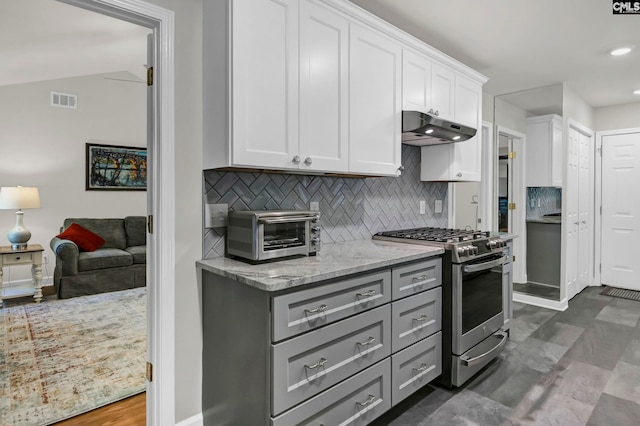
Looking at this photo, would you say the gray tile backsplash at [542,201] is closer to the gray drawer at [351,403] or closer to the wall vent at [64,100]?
the gray drawer at [351,403]

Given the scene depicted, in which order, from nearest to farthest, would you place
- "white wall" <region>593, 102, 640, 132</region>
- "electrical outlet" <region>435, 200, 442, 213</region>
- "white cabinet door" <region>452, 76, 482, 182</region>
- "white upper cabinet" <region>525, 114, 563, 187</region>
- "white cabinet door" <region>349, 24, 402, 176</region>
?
"white cabinet door" <region>349, 24, 402, 176</region>, "white cabinet door" <region>452, 76, 482, 182</region>, "electrical outlet" <region>435, 200, 442, 213</region>, "white upper cabinet" <region>525, 114, 563, 187</region>, "white wall" <region>593, 102, 640, 132</region>

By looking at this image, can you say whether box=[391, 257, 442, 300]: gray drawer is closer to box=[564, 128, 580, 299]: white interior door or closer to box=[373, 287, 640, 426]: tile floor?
box=[373, 287, 640, 426]: tile floor

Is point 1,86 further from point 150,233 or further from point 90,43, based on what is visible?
point 150,233

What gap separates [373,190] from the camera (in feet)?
9.34

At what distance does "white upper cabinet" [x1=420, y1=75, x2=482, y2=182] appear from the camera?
10.00ft

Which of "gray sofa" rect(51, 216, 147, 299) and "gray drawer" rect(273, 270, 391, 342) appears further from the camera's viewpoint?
"gray sofa" rect(51, 216, 147, 299)

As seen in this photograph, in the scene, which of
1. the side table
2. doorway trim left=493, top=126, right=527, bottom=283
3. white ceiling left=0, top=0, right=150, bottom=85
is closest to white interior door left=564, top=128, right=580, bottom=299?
doorway trim left=493, top=126, right=527, bottom=283

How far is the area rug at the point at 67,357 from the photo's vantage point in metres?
2.14

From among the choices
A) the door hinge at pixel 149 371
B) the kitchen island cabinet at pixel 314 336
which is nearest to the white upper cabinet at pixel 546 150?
the kitchen island cabinet at pixel 314 336

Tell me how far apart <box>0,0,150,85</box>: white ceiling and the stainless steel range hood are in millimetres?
2434

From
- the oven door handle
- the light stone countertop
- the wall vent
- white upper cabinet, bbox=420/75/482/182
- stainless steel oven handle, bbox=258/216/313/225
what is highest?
the wall vent

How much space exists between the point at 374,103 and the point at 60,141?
4.75 m

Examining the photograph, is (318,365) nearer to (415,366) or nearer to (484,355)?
(415,366)

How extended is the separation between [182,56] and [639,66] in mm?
4146
